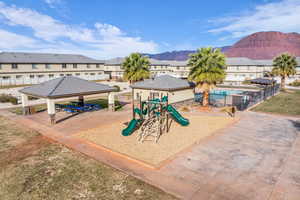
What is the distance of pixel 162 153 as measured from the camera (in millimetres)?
11992

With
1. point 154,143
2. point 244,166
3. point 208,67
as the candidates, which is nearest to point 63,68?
point 208,67

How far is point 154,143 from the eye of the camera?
44.8ft

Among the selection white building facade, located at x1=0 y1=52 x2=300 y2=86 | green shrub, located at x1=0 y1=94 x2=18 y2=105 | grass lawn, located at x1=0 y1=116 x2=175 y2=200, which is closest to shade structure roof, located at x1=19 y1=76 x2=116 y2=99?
grass lawn, located at x1=0 y1=116 x2=175 y2=200

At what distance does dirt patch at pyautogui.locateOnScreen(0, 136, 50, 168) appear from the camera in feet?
37.2

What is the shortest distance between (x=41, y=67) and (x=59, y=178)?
50947 millimetres

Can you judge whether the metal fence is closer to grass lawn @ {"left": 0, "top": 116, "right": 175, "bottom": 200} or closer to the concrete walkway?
the concrete walkway

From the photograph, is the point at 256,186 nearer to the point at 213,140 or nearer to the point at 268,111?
the point at 213,140

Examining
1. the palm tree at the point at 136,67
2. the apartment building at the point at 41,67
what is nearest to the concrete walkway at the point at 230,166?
the palm tree at the point at 136,67

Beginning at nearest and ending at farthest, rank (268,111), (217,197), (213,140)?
(217,197) < (213,140) < (268,111)

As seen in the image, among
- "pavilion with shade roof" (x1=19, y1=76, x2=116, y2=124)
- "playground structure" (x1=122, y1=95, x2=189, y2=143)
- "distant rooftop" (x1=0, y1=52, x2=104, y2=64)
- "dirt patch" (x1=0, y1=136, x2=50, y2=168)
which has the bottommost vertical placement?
"dirt patch" (x1=0, y1=136, x2=50, y2=168)

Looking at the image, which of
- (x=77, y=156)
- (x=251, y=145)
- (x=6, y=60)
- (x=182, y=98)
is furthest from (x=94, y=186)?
(x=6, y=60)

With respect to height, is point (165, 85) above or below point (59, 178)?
above

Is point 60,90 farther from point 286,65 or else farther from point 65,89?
point 286,65

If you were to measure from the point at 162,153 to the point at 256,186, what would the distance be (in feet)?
17.4
